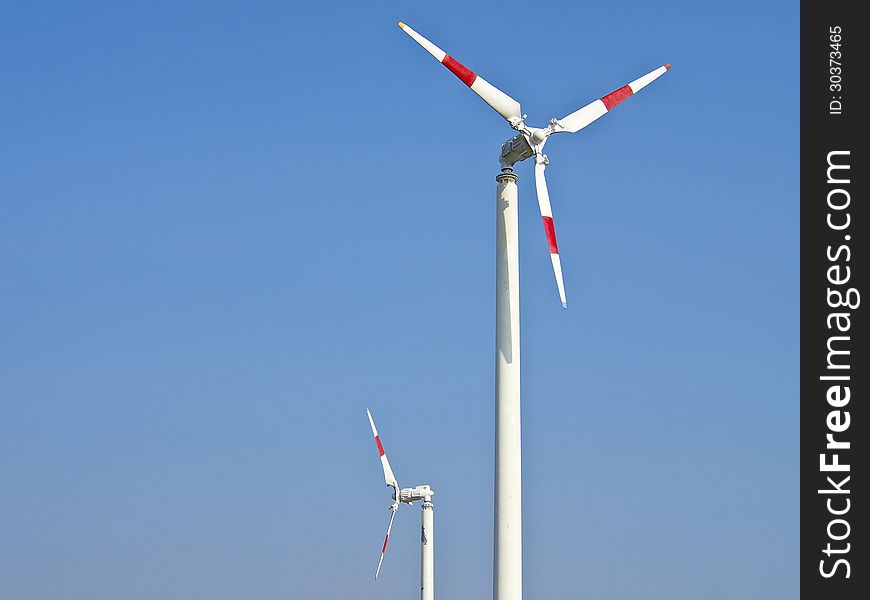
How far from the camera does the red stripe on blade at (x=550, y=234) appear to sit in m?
48.9

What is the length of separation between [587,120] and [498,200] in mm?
5898

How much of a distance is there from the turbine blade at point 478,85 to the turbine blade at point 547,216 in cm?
207

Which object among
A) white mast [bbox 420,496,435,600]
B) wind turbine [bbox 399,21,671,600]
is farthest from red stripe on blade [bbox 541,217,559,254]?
white mast [bbox 420,496,435,600]

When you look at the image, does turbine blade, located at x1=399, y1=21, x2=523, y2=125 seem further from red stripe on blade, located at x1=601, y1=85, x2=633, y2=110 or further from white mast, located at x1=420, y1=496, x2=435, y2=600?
white mast, located at x1=420, y1=496, x2=435, y2=600

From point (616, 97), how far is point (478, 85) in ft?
22.5

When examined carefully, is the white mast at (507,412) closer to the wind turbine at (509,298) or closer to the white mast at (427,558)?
the wind turbine at (509,298)

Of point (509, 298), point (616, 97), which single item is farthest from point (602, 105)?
point (509, 298)

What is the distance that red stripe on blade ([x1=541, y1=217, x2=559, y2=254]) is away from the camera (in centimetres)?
4888

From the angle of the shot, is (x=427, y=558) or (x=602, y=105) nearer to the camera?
(x=602, y=105)

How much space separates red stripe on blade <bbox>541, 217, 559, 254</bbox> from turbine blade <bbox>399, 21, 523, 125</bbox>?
4046 millimetres

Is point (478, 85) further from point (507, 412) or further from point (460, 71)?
point (507, 412)

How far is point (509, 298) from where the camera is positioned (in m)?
47.5
